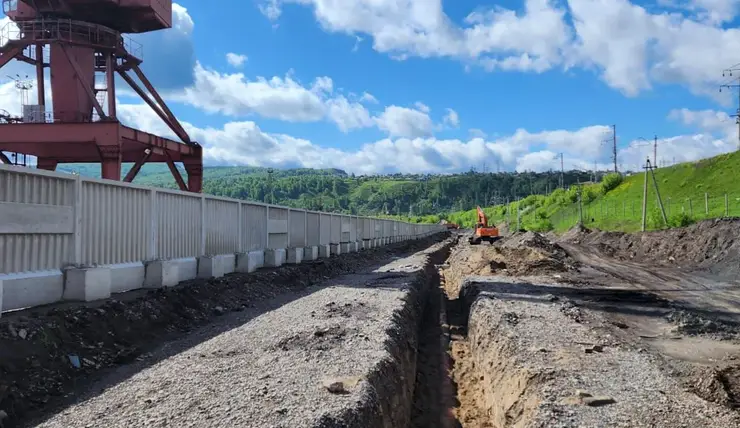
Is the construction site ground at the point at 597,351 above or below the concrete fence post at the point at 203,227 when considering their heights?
below

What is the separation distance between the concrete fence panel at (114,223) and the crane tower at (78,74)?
14908 millimetres

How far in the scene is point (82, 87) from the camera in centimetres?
2753

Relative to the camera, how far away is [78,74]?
88.4 feet

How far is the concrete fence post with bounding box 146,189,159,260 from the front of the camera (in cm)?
1155

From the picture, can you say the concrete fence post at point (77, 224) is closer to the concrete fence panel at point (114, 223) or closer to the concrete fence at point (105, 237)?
the concrete fence at point (105, 237)

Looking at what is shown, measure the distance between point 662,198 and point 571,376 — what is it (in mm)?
68212

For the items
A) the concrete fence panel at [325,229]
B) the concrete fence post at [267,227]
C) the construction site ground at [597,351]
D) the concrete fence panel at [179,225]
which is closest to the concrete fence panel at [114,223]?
the concrete fence panel at [179,225]

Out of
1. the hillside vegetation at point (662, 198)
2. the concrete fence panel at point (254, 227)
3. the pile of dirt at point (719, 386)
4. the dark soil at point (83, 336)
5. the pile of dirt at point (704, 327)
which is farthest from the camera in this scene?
the hillside vegetation at point (662, 198)

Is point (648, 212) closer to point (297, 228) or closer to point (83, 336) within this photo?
point (297, 228)

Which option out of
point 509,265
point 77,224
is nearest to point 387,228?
point 509,265

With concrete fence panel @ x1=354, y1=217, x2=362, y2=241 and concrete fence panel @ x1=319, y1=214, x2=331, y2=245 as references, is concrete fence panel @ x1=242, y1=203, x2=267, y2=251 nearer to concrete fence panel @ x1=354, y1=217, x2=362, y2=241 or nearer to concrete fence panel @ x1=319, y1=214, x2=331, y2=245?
concrete fence panel @ x1=319, y1=214, x2=331, y2=245

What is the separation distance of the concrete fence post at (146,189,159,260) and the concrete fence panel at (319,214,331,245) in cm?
1474

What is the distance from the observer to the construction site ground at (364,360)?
5.45m

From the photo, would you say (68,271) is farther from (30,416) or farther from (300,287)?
(300,287)
